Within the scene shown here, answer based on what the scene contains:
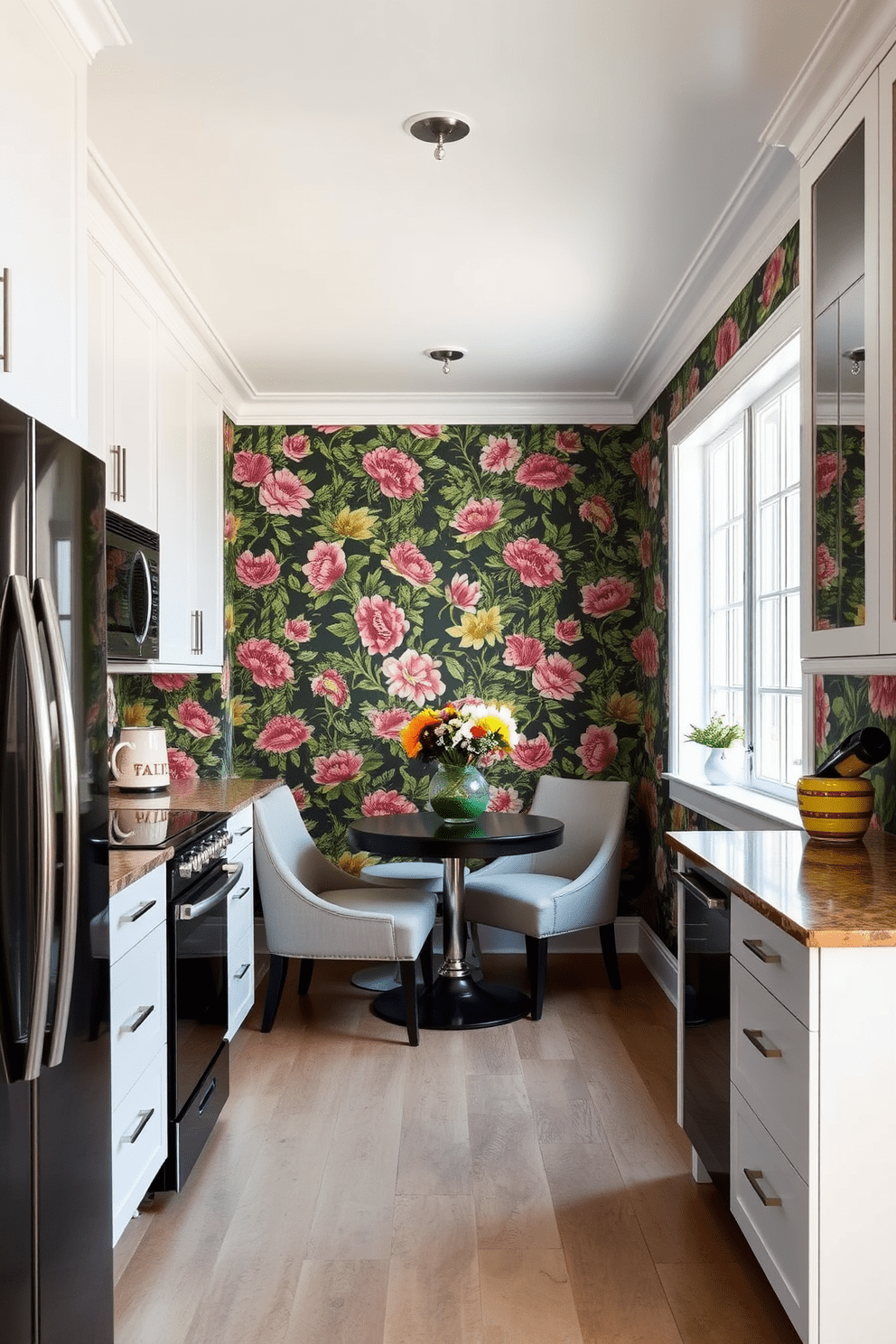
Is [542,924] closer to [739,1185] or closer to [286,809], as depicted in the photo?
[286,809]

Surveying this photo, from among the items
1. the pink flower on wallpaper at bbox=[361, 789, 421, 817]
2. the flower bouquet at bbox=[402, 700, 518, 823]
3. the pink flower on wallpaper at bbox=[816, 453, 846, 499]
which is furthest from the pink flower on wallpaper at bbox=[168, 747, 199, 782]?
the pink flower on wallpaper at bbox=[816, 453, 846, 499]

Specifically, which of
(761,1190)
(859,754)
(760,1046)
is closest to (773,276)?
(859,754)

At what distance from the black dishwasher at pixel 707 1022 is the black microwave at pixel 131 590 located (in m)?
1.63

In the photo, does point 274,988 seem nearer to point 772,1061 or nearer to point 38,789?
point 772,1061

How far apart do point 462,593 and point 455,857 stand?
5.24 feet

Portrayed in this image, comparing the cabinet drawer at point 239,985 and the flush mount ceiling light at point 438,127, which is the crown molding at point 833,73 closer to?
the flush mount ceiling light at point 438,127

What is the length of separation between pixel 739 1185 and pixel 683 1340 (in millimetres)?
298

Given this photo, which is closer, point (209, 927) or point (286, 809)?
point (209, 927)

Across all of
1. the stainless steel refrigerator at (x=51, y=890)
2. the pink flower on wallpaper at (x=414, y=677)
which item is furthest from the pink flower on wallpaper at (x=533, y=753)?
the stainless steel refrigerator at (x=51, y=890)

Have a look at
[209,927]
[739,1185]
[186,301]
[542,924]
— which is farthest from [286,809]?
[739,1185]

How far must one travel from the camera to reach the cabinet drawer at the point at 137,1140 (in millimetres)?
2180

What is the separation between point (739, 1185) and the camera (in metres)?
2.18

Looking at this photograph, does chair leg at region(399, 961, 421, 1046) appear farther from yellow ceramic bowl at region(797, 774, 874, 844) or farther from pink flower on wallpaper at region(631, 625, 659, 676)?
yellow ceramic bowl at region(797, 774, 874, 844)

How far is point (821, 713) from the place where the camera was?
9.27 feet
